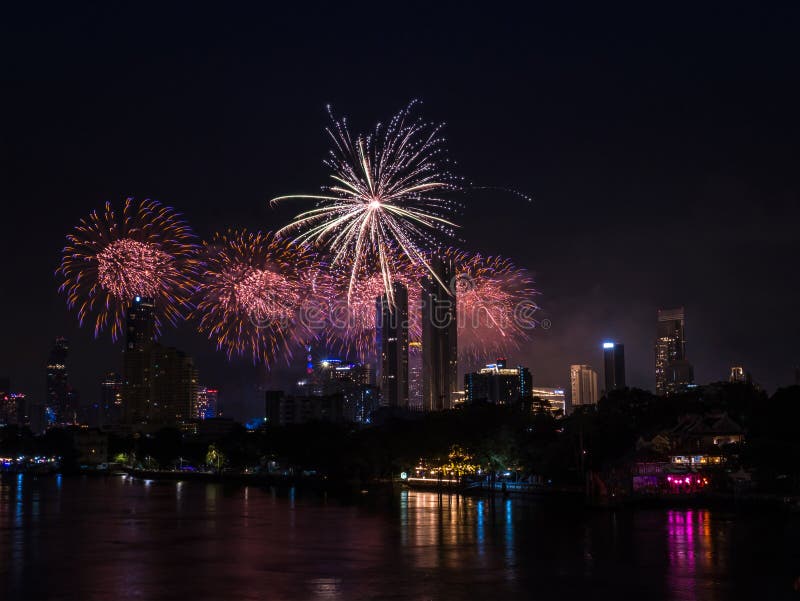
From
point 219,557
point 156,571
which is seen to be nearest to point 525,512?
point 219,557

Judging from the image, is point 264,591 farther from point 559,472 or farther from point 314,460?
point 314,460

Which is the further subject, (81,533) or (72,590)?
(81,533)

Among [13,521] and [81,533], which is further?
[13,521]

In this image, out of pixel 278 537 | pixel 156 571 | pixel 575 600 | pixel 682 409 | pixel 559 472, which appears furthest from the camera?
pixel 682 409

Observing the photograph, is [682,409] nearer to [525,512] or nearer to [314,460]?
[525,512]

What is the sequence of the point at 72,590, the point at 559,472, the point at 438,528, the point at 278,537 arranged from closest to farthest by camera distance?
the point at 72,590
the point at 278,537
the point at 438,528
the point at 559,472

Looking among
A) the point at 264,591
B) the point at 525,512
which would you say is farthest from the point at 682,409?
the point at 264,591

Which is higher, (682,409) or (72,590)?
(682,409)
